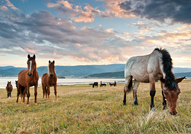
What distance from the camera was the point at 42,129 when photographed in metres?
4.05

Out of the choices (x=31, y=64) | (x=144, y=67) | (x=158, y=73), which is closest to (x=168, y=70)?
(x=158, y=73)

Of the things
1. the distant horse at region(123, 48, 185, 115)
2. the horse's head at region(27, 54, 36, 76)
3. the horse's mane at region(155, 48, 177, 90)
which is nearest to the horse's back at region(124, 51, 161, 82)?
the distant horse at region(123, 48, 185, 115)

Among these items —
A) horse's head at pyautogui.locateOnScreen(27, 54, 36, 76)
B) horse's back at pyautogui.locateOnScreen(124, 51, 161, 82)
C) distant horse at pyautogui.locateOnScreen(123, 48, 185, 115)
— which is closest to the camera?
distant horse at pyautogui.locateOnScreen(123, 48, 185, 115)

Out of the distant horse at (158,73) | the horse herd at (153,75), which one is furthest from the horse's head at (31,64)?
the distant horse at (158,73)

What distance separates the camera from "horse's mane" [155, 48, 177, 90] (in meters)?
4.60

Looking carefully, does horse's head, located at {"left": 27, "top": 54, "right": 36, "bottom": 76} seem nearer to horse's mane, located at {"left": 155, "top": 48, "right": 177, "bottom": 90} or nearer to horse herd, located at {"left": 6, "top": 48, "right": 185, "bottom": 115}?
horse herd, located at {"left": 6, "top": 48, "right": 185, "bottom": 115}

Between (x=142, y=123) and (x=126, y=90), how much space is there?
512 centimetres

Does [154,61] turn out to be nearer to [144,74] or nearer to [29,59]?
[144,74]

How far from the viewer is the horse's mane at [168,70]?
4602 millimetres

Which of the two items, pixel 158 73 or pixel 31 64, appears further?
pixel 31 64

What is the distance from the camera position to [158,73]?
6.10m

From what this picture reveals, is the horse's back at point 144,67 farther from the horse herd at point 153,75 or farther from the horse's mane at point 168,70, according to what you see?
the horse's mane at point 168,70

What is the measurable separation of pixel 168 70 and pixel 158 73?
108 centimetres

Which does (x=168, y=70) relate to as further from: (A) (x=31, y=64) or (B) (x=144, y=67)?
(A) (x=31, y=64)
